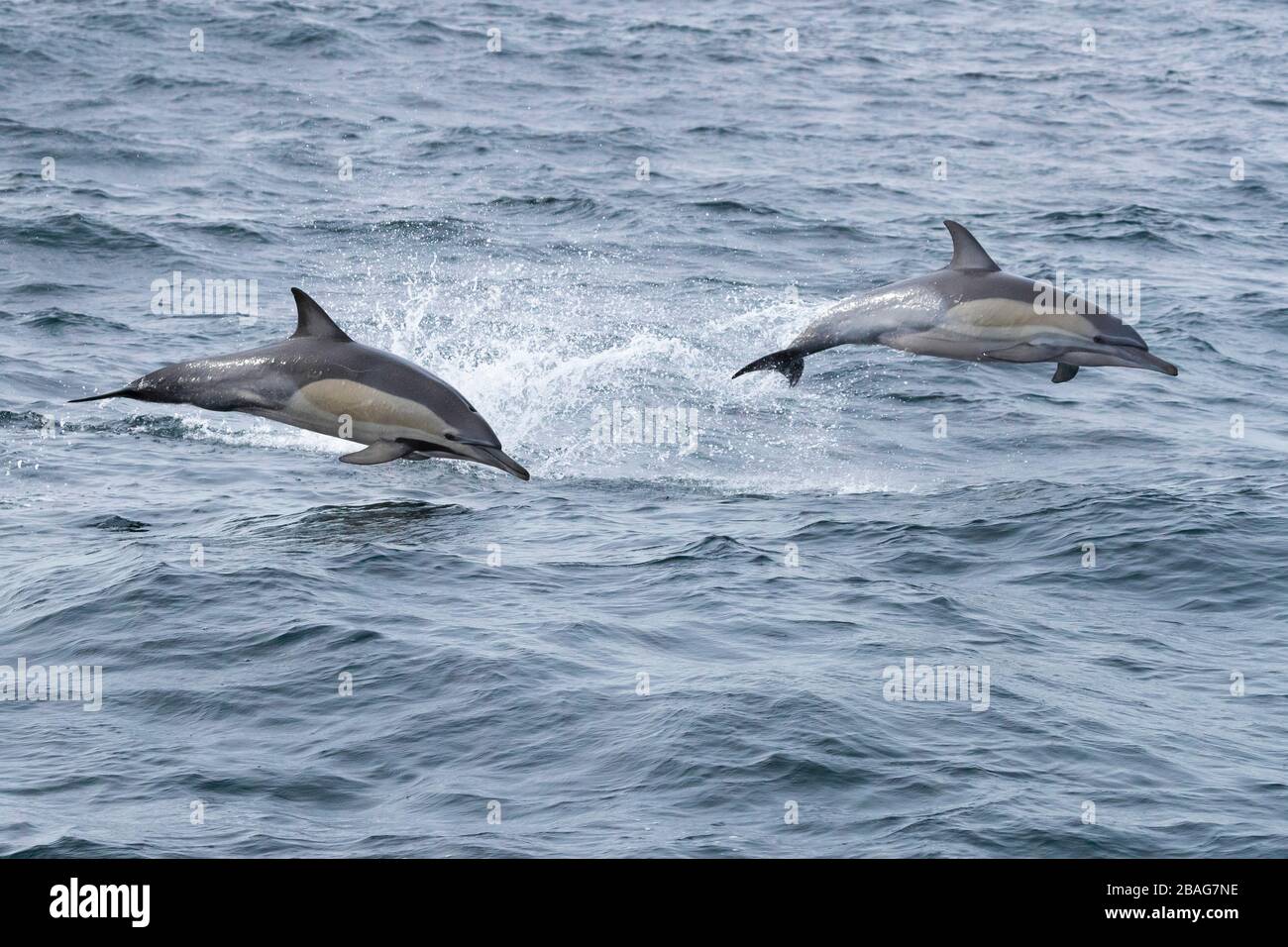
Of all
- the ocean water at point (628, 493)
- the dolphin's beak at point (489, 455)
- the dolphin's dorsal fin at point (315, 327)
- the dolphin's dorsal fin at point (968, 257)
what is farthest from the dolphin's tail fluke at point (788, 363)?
the dolphin's dorsal fin at point (315, 327)

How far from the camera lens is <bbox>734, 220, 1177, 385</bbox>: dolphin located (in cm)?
1209

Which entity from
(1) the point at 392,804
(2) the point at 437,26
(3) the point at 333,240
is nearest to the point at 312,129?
(3) the point at 333,240

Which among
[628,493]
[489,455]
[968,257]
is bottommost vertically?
[628,493]

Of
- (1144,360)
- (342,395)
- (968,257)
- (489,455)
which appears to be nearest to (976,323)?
(968,257)

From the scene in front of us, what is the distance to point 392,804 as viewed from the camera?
8.74m

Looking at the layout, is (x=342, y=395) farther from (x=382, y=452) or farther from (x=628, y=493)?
(x=628, y=493)

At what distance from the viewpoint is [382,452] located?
11750mm

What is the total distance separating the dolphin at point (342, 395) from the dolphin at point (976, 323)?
2.05 meters

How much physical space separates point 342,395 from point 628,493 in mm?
3350

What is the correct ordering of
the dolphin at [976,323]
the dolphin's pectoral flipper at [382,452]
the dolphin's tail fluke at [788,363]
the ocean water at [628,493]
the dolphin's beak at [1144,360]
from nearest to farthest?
1. the ocean water at [628,493]
2. the dolphin's pectoral flipper at [382,452]
3. the dolphin's beak at [1144,360]
4. the dolphin at [976,323]
5. the dolphin's tail fluke at [788,363]

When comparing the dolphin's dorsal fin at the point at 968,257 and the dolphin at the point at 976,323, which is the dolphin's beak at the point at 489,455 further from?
the dolphin's dorsal fin at the point at 968,257

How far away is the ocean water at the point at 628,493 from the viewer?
9.08 m

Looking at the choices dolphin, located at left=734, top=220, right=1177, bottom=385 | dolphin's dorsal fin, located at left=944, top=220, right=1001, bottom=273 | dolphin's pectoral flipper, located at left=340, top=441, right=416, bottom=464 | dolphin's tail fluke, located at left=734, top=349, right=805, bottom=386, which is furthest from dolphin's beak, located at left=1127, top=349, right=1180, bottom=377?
dolphin's pectoral flipper, located at left=340, top=441, right=416, bottom=464

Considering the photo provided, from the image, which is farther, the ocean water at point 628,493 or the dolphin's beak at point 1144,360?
the dolphin's beak at point 1144,360
